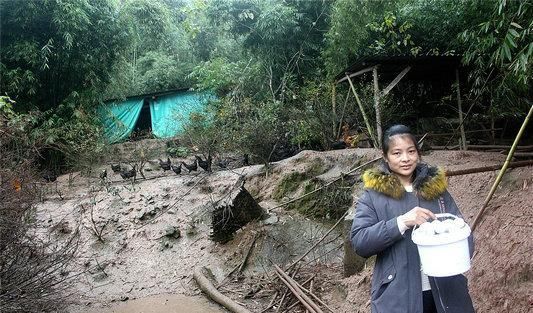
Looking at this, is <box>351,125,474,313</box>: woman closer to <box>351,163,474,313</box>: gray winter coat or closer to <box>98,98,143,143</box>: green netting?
<box>351,163,474,313</box>: gray winter coat

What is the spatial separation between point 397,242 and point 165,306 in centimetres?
Answer: 515

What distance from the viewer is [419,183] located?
1.84 m

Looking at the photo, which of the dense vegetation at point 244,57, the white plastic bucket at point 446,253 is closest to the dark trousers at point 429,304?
the white plastic bucket at point 446,253

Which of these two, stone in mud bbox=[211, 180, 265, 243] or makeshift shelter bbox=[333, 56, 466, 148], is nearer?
stone in mud bbox=[211, 180, 265, 243]

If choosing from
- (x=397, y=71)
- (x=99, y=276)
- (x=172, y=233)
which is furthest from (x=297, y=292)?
(x=397, y=71)

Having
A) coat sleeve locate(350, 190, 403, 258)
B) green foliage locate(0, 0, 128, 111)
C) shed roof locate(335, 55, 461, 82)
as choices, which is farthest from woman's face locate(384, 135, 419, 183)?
green foliage locate(0, 0, 128, 111)

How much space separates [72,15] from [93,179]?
5.59 meters

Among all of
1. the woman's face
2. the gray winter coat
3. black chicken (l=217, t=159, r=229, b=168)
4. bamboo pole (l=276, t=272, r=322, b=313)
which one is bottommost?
bamboo pole (l=276, t=272, r=322, b=313)

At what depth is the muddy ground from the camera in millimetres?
3191

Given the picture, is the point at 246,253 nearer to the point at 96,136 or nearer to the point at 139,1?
the point at 96,136

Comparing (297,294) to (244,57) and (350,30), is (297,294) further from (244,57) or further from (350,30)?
(244,57)

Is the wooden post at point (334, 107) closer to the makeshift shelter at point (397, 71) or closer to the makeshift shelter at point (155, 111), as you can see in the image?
the makeshift shelter at point (397, 71)

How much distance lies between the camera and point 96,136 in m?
12.8

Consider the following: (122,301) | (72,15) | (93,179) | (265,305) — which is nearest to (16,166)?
(122,301)
